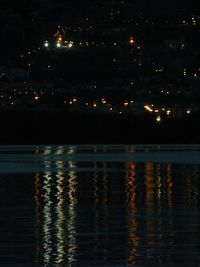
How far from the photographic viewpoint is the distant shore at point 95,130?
46.7 meters

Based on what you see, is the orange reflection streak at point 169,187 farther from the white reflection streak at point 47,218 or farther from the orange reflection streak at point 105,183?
the white reflection streak at point 47,218

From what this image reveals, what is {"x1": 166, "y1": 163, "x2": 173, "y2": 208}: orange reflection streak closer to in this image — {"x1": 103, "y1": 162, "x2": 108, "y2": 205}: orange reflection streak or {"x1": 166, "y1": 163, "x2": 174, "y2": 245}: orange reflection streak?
{"x1": 166, "y1": 163, "x2": 174, "y2": 245}: orange reflection streak

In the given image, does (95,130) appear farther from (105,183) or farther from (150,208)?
(150,208)

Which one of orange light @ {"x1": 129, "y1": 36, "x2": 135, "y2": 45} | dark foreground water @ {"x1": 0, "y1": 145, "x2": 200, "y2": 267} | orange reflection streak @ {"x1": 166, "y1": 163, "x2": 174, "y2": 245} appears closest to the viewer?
dark foreground water @ {"x1": 0, "y1": 145, "x2": 200, "y2": 267}

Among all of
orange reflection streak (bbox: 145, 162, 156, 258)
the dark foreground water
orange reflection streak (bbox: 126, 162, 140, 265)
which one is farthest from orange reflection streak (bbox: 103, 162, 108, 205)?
orange reflection streak (bbox: 145, 162, 156, 258)

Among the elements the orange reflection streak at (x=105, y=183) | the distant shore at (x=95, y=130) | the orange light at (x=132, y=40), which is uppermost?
the orange light at (x=132, y=40)

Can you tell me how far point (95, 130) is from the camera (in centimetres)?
4803

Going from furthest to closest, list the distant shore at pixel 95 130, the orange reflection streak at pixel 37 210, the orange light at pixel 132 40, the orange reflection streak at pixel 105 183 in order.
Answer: the orange light at pixel 132 40, the distant shore at pixel 95 130, the orange reflection streak at pixel 105 183, the orange reflection streak at pixel 37 210

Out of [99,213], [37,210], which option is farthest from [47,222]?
[37,210]

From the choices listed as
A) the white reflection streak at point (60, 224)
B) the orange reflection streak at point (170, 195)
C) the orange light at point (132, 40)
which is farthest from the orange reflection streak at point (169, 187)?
the orange light at point (132, 40)

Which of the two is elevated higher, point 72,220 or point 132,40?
point 132,40

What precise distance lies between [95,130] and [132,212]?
30.7 meters

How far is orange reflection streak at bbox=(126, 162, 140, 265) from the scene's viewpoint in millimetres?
13278

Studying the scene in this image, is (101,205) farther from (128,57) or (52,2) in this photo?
(52,2)
